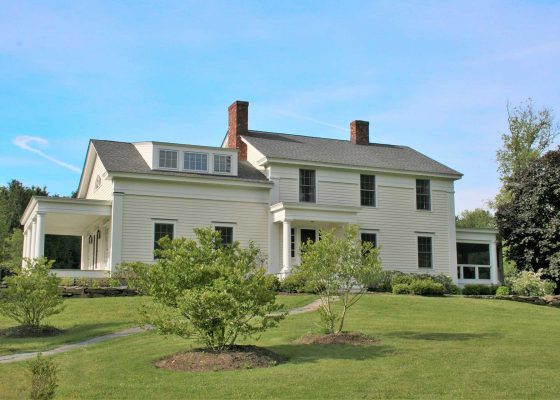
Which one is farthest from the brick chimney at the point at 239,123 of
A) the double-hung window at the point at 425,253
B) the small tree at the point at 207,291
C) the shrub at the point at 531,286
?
the small tree at the point at 207,291

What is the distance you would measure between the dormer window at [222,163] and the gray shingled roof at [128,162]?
424 mm

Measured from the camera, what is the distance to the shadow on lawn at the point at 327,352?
1215cm

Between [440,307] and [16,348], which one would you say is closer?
[16,348]

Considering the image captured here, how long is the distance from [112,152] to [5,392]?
65.1 feet

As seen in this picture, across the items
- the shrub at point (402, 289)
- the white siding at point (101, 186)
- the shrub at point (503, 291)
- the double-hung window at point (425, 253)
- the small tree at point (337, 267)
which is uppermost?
the white siding at point (101, 186)

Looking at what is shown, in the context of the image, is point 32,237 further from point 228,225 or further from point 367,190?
point 367,190

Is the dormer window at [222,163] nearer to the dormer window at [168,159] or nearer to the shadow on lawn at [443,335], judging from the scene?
the dormer window at [168,159]

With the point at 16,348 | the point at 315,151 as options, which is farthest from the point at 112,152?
the point at 16,348

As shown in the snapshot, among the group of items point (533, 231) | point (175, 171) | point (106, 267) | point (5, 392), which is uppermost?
point (175, 171)

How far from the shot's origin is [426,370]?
1119cm

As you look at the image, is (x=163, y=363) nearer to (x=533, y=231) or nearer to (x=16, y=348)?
(x=16, y=348)

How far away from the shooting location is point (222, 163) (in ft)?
95.2

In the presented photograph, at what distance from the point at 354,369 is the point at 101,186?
68.9ft

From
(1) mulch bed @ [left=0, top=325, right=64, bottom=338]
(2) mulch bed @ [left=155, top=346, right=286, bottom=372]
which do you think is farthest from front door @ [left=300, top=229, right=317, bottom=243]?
(2) mulch bed @ [left=155, top=346, right=286, bottom=372]
